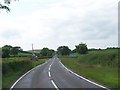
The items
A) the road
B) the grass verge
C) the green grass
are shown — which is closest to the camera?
the road

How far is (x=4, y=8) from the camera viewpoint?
2681 cm

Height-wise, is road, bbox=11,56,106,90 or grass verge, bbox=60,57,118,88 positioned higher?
grass verge, bbox=60,57,118,88

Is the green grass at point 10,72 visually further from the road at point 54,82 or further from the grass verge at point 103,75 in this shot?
the grass verge at point 103,75

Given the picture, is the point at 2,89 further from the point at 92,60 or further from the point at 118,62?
the point at 92,60

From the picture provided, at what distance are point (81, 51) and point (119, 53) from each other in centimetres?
10693

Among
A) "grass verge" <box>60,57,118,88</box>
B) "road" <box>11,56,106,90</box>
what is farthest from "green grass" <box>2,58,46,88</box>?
"grass verge" <box>60,57,118,88</box>

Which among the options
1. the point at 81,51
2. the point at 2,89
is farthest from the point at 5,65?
the point at 81,51

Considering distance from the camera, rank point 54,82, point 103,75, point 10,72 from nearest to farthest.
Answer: point 54,82
point 103,75
point 10,72

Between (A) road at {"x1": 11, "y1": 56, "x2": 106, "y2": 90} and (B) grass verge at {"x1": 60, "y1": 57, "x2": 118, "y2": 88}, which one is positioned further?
(B) grass verge at {"x1": 60, "y1": 57, "x2": 118, "y2": 88}

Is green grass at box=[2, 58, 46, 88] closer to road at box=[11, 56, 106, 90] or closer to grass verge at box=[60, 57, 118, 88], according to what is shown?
road at box=[11, 56, 106, 90]

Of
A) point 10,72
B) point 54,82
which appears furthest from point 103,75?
point 10,72

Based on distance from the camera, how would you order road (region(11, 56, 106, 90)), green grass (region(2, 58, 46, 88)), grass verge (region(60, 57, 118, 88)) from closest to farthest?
road (region(11, 56, 106, 90))
grass verge (region(60, 57, 118, 88))
green grass (region(2, 58, 46, 88))

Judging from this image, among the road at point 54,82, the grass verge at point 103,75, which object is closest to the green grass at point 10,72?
the road at point 54,82

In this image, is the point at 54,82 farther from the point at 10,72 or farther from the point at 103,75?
the point at 10,72
